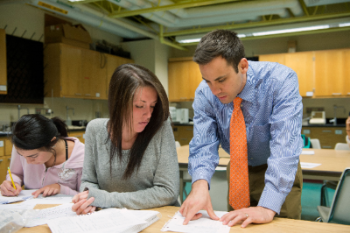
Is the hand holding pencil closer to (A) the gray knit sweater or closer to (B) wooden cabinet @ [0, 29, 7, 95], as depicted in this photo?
(A) the gray knit sweater

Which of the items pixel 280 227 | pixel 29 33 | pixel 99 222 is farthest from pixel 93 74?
pixel 280 227

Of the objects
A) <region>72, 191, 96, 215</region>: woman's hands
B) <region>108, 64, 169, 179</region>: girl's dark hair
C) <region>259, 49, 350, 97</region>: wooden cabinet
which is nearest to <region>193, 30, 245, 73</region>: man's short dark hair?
<region>108, 64, 169, 179</region>: girl's dark hair

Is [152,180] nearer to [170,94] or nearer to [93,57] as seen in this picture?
[93,57]

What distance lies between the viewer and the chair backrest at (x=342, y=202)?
158cm

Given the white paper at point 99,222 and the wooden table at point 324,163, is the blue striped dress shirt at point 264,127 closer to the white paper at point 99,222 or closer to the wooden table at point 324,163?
the white paper at point 99,222

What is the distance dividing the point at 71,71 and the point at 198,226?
16.1 feet

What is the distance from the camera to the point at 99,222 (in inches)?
41.8

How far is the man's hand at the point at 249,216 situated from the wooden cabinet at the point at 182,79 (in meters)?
6.28

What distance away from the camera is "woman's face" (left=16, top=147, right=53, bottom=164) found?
1672mm

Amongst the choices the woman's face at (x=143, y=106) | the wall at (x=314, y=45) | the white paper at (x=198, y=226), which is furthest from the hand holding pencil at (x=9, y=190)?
the wall at (x=314, y=45)

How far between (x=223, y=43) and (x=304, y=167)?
1.54 metres

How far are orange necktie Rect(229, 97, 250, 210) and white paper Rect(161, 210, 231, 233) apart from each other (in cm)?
22

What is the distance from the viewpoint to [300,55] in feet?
20.4

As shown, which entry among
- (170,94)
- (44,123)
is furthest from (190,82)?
(44,123)
